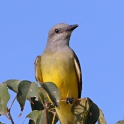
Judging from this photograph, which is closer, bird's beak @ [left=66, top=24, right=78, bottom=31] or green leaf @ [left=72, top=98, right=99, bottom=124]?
green leaf @ [left=72, top=98, right=99, bottom=124]

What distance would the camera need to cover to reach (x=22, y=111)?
3340 mm

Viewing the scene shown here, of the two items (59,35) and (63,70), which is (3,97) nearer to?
(63,70)

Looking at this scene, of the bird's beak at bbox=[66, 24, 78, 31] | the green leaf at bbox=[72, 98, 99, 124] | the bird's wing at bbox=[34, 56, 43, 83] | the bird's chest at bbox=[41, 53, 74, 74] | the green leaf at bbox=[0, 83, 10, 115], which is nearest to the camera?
the green leaf at bbox=[0, 83, 10, 115]

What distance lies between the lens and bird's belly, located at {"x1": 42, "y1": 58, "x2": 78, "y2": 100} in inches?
219

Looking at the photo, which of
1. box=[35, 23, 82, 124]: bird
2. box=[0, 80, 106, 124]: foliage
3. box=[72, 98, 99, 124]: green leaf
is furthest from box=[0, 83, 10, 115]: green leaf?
box=[35, 23, 82, 124]: bird

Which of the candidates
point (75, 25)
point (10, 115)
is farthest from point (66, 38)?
point (10, 115)

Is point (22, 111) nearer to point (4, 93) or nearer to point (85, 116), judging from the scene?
point (4, 93)

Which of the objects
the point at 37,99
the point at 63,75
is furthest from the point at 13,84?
the point at 63,75

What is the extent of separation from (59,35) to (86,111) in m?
3.05

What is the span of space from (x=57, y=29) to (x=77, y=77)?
1224mm

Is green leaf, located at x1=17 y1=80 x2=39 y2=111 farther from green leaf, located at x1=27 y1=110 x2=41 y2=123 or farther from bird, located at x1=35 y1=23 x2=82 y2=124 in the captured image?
bird, located at x1=35 y1=23 x2=82 y2=124

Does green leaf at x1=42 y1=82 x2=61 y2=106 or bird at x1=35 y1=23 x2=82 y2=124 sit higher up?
green leaf at x1=42 y1=82 x2=61 y2=106

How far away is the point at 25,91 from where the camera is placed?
10.9ft

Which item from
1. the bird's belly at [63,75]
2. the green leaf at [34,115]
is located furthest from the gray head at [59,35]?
the green leaf at [34,115]
